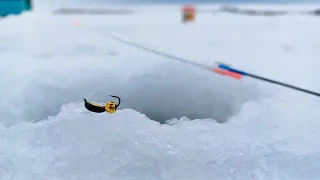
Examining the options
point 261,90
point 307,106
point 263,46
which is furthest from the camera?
point 263,46

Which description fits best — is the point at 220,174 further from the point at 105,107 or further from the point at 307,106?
the point at 307,106

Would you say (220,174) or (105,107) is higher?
(105,107)

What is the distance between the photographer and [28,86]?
90.6 inches

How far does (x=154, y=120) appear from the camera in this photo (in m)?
1.79

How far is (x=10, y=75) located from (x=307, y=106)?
2351 millimetres

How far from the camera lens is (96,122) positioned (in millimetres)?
1626

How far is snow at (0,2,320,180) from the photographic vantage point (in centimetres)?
133

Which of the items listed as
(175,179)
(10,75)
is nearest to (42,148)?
→ (175,179)

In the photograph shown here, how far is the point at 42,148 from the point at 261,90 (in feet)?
5.29

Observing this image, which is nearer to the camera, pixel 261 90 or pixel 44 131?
pixel 44 131

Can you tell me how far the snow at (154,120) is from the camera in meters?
1.33

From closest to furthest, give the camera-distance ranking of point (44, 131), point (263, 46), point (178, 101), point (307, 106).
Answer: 1. point (44, 131)
2. point (307, 106)
3. point (178, 101)
4. point (263, 46)

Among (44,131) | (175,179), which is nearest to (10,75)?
(44,131)

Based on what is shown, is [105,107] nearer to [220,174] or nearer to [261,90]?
[220,174]
